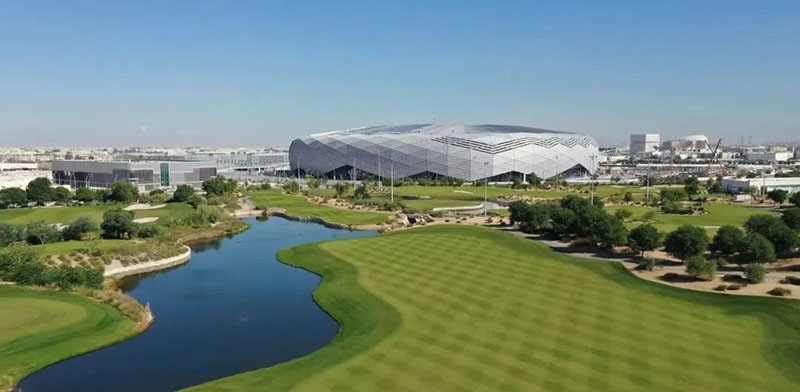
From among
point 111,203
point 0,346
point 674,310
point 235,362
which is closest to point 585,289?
point 674,310

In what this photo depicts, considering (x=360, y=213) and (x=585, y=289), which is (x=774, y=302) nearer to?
(x=585, y=289)

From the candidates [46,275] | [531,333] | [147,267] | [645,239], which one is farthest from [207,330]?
[645,239]

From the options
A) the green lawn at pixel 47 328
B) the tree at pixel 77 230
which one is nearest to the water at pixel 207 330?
the green lawn at pixel 47 328

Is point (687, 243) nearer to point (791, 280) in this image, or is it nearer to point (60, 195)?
point (791, 280)

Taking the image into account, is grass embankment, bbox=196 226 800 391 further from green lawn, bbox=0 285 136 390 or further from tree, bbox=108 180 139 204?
tree, bbox=108 180 139 204

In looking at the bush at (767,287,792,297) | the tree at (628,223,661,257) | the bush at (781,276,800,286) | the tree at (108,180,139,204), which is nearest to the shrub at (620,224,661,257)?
the tree at (628,223,661,257)

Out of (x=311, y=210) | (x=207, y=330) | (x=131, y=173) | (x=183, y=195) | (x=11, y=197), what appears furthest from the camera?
(x=131, y=173)
